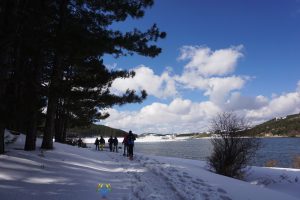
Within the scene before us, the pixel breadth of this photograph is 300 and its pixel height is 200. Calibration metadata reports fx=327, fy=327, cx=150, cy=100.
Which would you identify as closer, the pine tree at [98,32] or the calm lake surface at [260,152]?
the pine tree at [98,32]

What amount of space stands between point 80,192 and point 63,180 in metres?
1.22

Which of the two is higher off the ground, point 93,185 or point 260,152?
point 260,152

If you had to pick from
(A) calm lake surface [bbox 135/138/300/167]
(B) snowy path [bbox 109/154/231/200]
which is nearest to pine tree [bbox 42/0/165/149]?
(B) snowy path [bbox 109/154/231/200]

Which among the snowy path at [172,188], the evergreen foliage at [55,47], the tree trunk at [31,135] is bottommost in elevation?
the snowy path at [172,188]

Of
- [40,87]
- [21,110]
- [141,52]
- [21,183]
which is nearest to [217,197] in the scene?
[21,183]

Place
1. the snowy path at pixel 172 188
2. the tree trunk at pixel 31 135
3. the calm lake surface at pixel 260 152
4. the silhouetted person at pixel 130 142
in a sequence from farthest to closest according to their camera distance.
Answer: the calm lake surface at pixel 260 152 < the silhouetted person at pixel 130 142 < the tree trunk at pixel 31 135 < the snowy path at pixel 172 188

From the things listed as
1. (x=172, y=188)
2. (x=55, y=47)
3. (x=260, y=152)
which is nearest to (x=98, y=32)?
(x=55, y=47)

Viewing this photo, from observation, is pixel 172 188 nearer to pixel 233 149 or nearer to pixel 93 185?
pixel 93 185

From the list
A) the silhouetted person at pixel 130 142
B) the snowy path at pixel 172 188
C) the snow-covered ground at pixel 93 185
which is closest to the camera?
the snow-covered ground at pixel 93 185

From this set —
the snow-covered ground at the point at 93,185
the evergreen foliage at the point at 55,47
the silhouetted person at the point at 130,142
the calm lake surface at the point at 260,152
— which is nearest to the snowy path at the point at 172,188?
the snow-covered ground at the point at 93,185

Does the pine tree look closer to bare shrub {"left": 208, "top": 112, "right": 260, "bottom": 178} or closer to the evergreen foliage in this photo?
the evergreen foliage

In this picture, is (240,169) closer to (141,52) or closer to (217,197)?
(141,52)

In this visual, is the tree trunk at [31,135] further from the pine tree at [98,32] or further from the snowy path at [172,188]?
the snowy path at [172,188]

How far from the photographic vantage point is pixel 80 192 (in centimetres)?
827
